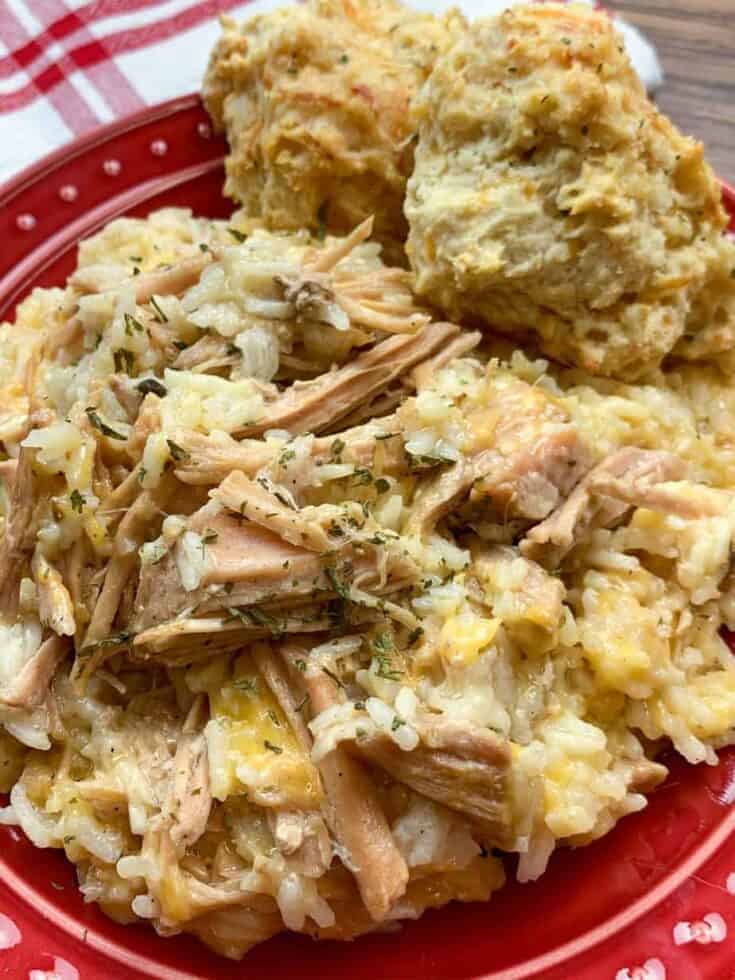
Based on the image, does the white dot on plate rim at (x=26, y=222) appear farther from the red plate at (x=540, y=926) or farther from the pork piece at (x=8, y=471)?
the red plate at (x=540, y=926)

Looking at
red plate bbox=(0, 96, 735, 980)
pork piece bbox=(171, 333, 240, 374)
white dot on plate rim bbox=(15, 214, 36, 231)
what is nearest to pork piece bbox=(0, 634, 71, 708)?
red plate bbox=(0, 96, 735, 980)

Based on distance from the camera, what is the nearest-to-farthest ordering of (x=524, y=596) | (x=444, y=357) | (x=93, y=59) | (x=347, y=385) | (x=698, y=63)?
1. (x=524, y=596)
2. (x=347, y=385)
3. (x=444, y=357)
4. (x=93, y=59)
5. (x=698, y=63)

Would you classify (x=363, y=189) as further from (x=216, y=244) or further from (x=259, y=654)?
(x=259, y=654)

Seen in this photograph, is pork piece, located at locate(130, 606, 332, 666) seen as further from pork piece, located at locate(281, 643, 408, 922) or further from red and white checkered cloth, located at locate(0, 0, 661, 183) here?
red and white checkered cloth, located at locate(0, 0, 661, 183)

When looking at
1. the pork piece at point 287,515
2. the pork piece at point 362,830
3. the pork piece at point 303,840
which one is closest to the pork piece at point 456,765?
the pork piece at point 362,830

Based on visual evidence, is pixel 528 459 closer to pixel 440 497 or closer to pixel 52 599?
pixel 440 497

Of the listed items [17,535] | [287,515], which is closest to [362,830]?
[287,515]
